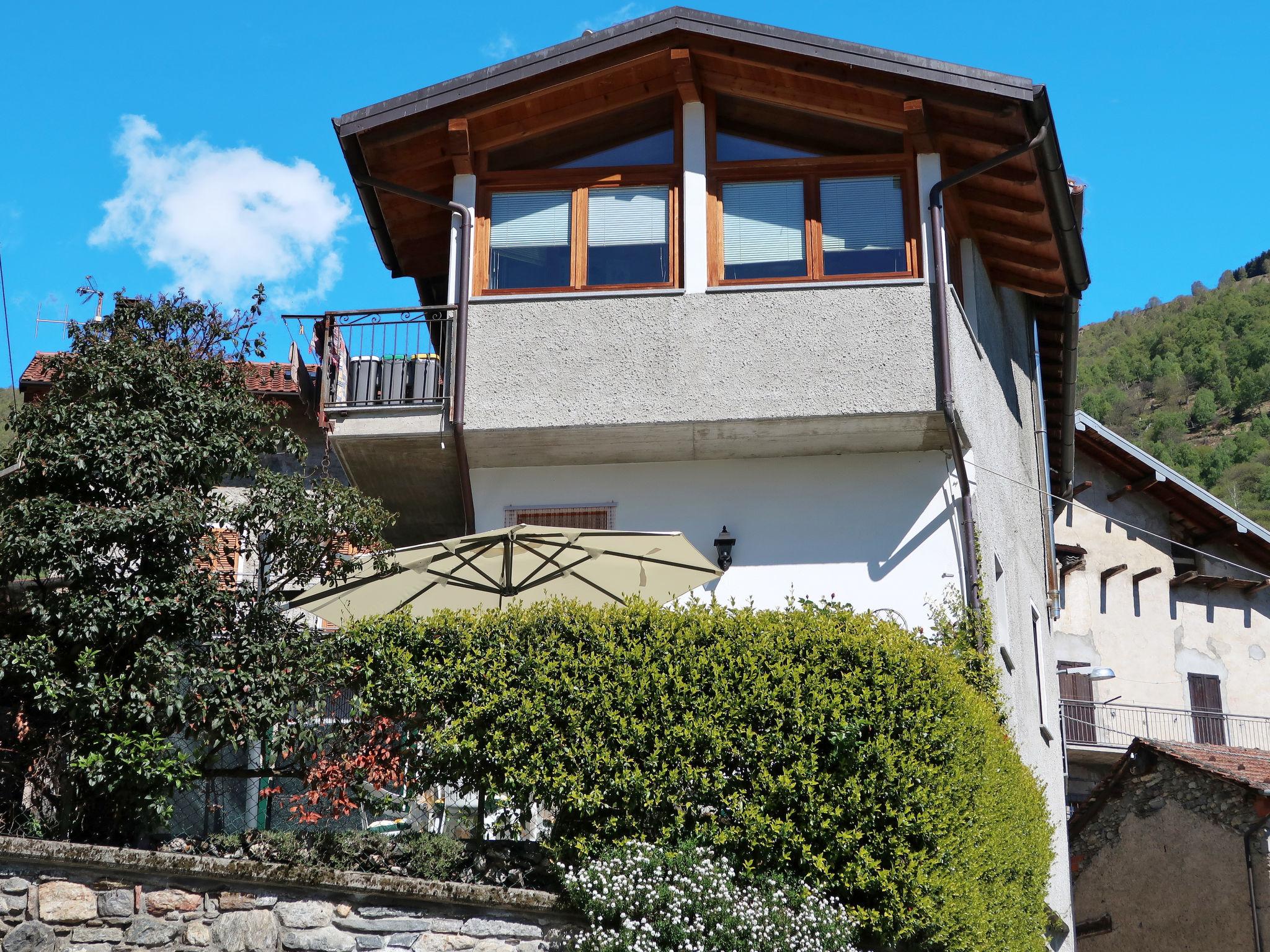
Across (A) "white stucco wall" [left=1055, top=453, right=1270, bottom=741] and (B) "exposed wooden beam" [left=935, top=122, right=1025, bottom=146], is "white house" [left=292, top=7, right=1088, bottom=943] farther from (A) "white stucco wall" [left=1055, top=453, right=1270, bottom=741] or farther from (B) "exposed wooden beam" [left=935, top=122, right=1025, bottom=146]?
(A) "white stucco wall" [left=1055, top=453, right=1270, bottom=741]

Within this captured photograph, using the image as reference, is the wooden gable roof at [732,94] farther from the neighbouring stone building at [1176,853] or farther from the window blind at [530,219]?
the neighbouring stone building at [1176,853]

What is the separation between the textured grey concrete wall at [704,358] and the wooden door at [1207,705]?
2363cm

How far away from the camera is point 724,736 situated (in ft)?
27.1

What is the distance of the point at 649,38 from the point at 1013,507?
6.48 m

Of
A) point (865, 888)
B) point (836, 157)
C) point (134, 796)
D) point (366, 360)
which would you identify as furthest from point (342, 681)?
point (836, 157)

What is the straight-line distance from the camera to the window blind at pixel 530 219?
12.6m

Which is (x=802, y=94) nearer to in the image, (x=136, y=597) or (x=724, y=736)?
(x=724, y=736)

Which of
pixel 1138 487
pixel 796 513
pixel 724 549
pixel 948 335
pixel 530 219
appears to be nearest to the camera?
pixel 948 335

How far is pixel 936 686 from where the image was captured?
8.50 m

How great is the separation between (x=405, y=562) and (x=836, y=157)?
18.5 ft

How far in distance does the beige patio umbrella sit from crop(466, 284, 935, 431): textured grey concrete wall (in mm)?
1561

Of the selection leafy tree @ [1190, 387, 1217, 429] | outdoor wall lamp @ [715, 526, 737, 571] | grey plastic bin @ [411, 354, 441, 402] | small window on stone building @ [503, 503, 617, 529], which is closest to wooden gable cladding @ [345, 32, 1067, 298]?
grey plastic bin @ [411, 354, 441, 402]

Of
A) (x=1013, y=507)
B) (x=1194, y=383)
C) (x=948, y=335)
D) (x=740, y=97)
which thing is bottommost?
(x=1013, y=507)

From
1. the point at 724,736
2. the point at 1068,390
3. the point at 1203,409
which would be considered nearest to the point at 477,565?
the point at 724,736
